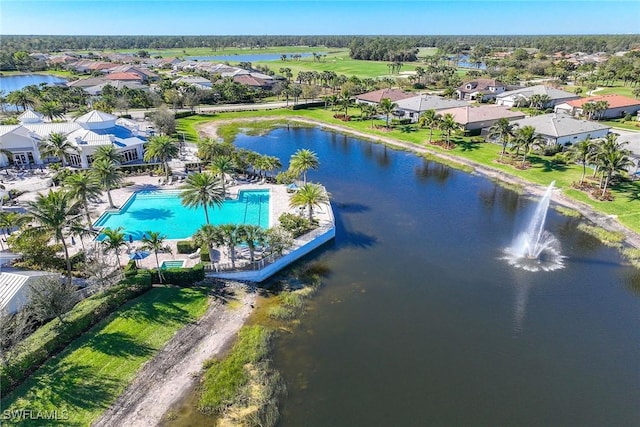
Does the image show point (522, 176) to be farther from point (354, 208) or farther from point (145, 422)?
point (145, 422)

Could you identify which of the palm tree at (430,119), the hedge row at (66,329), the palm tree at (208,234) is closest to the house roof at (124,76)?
the palm tree at (430,119)

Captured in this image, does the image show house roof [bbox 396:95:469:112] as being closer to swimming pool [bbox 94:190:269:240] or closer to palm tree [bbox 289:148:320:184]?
palm tree [bbox 289:148:320:184]

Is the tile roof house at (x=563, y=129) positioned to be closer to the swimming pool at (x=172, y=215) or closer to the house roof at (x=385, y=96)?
the house roof at (x=385, y=96)

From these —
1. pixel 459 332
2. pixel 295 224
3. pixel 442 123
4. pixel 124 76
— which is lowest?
pixel 459 332

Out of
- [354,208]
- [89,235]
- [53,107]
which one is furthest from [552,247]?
[53,107]

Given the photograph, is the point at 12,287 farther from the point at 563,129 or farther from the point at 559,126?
the point at 559,126

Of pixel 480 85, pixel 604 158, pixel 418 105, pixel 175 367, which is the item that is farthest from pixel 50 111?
pixel 480 85
